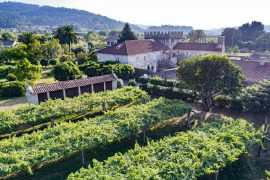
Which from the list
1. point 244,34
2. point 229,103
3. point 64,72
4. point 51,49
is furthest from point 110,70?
point 244,34

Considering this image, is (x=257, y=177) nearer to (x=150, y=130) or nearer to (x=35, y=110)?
(x=150, y=130)

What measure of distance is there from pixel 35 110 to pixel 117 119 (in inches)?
298

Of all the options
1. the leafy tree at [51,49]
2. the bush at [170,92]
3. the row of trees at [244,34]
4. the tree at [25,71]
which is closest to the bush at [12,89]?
the tree at [25,71]

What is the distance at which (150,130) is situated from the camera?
21297 millimetres

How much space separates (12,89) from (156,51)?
27971 millimetres

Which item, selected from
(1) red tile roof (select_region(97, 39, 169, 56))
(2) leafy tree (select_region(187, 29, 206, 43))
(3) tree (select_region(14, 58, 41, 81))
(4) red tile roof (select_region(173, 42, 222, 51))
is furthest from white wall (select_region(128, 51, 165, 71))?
(2) leafy tree (select_region(187, 29, 206, 43))

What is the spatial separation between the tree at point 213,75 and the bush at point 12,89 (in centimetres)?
2159

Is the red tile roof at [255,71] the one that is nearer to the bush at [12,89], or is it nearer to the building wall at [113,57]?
the building wall at [113,57]

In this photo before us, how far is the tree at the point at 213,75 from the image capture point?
2342 cm

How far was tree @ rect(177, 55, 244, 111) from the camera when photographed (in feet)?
76.8

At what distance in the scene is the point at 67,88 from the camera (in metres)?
29.6

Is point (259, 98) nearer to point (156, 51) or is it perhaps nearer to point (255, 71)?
point (255, 71)

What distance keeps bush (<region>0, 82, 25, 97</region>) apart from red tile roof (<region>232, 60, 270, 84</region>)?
29.9m

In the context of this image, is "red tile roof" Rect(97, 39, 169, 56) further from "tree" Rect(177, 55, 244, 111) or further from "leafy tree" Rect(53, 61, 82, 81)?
"tree" Rect(177, 55, 244, 111)
